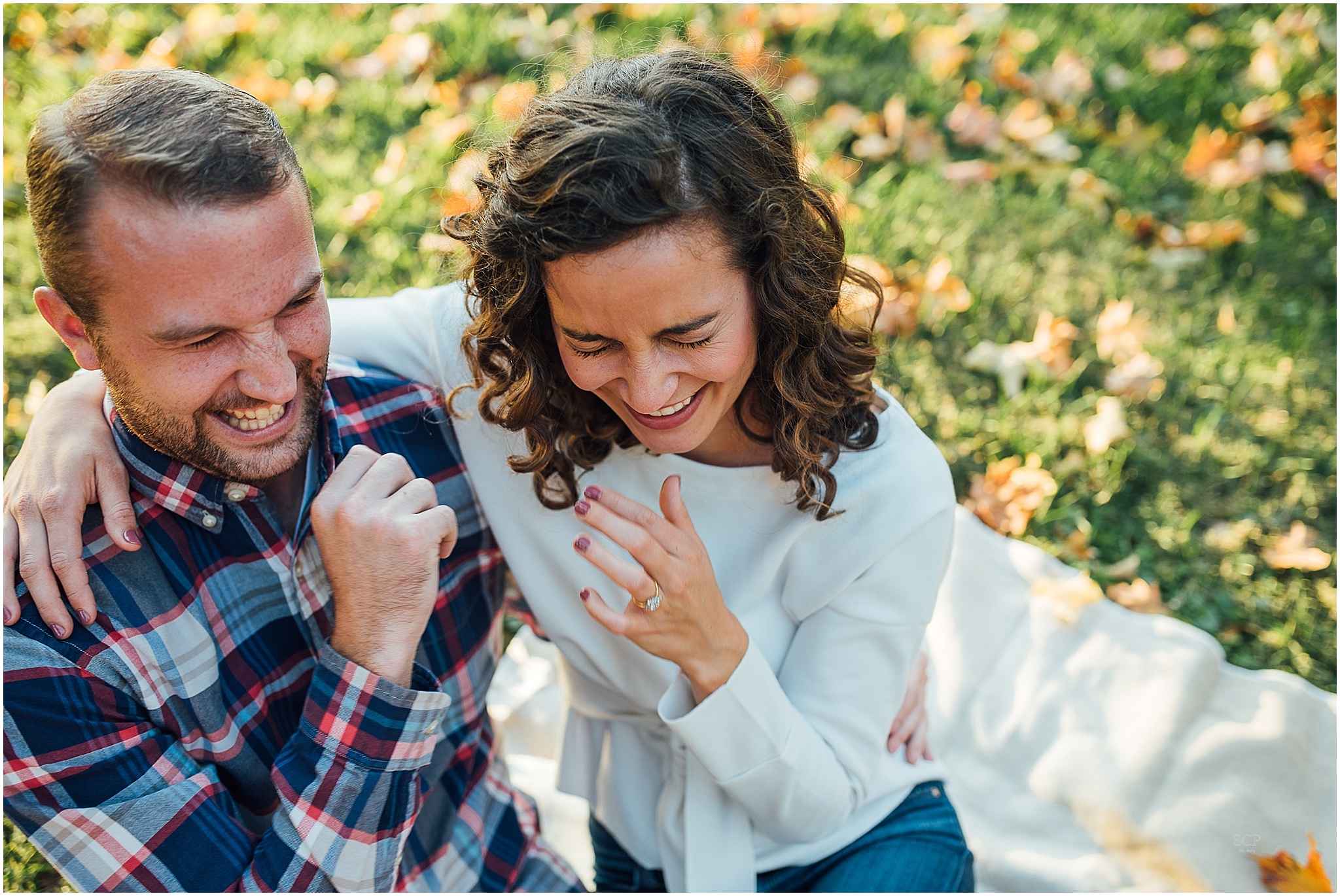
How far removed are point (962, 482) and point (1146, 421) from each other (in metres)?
0.69

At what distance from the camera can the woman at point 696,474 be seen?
1583 mm

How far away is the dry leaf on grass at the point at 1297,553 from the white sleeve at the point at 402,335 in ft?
8.23

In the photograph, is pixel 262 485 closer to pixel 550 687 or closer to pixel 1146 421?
pixel 550 687

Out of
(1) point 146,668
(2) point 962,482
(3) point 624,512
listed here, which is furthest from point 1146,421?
(1) point 146,668

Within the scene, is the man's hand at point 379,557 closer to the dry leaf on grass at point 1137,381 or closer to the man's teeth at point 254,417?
the man's teeth at point 254,417

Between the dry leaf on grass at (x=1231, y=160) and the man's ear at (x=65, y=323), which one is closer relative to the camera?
the man's ear at (x=65, y=323)

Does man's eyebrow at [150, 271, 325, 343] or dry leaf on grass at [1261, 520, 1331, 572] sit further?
dry leaf on grass at [1261, 520, 1331, 572]

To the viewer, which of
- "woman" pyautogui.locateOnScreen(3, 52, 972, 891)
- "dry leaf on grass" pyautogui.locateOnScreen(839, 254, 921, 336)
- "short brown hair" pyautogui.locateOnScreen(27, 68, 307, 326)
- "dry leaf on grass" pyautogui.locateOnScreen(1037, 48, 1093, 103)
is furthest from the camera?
"dry leaf on grass" pyautogui.locateOnScreen(1037, 48, 1093, 103)

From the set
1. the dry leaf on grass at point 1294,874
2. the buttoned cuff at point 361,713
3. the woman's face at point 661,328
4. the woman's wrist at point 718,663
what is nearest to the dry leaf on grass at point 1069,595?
the dry leaf on grass at point 1294,874

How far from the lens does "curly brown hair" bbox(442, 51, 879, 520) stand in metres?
1.54

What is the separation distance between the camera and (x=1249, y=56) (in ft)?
14.8

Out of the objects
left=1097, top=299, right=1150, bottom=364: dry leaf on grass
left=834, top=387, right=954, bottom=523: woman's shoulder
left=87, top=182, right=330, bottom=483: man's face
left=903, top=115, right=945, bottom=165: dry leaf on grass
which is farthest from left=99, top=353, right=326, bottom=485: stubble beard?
left=903, top=115, right=945, bottom=165: dry leaf on grass

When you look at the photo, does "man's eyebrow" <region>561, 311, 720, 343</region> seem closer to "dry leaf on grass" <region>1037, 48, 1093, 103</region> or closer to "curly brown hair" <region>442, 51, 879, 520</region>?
"curly brown hair" <region>442, 51, 879, 520</region>

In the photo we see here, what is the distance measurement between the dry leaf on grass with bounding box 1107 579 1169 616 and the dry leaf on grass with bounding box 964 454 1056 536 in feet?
1.09
